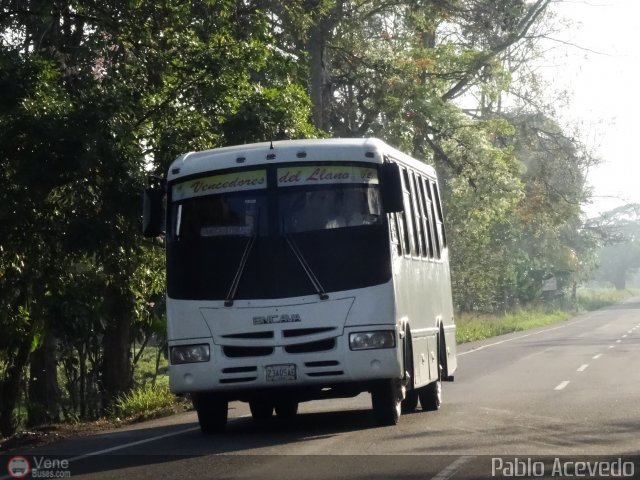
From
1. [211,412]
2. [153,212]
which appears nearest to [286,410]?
[211,412]

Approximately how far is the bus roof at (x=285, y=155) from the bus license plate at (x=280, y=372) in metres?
2.19

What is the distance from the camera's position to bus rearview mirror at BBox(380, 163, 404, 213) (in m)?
13.0

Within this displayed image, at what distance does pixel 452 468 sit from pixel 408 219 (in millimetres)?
4854

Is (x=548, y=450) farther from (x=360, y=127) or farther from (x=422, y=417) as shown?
(x=360, y=127)

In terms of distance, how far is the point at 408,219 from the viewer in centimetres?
1465

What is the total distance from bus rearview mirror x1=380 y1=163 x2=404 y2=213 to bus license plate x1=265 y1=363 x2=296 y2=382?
1916 mm

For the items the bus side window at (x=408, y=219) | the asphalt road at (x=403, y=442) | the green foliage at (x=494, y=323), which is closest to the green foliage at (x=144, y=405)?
the asphalt road at (x=403, y=442)

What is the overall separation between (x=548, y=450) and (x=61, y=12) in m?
9.79

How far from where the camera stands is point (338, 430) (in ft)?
44.8

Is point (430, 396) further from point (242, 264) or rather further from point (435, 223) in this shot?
point (242, 264)

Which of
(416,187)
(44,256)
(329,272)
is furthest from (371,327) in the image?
(44,256)

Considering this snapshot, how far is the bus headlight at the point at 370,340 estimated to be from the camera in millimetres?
12773

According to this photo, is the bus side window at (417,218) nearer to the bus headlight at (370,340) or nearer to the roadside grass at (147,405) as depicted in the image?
the bus headlight at (370,340)

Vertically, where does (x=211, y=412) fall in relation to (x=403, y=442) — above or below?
above
